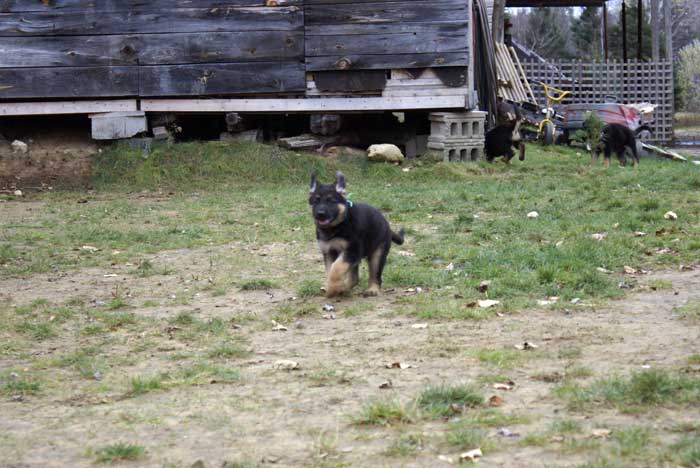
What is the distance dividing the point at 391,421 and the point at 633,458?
1168 mm

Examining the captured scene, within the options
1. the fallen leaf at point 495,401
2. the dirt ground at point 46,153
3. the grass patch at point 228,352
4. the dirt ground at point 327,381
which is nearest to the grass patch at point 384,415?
the dirt ground at point 327,381

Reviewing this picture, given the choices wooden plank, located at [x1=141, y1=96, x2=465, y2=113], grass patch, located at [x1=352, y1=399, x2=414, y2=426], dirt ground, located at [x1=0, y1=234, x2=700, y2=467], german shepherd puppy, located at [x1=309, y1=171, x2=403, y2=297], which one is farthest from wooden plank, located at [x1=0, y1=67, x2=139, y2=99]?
grass patch, located at [x1=352, y1=399, x2=414, y2=426]

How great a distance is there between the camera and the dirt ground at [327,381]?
177 inches

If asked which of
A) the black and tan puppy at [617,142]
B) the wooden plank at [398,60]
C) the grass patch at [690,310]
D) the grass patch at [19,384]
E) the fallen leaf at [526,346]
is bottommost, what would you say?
the grass patch at [19,384]

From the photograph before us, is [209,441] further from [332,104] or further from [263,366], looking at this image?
[332,104]

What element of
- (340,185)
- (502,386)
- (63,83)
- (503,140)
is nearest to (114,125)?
(63,83)

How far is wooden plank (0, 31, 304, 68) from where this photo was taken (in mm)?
16984

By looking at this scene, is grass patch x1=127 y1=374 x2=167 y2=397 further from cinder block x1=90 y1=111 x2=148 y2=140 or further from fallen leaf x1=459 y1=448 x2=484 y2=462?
cinder block x1=90 y1=111 x2=148 y2=140

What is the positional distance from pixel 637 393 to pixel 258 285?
4.20m

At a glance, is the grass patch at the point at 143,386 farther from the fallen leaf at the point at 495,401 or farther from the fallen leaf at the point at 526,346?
the fallen leaf at the point at 526,346

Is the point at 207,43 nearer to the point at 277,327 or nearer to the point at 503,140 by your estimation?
the point at 503,140

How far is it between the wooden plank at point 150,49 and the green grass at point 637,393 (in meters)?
12.7

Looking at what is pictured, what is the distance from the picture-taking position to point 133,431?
4.85 meters

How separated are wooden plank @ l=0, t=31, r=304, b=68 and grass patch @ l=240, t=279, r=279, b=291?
919cm
